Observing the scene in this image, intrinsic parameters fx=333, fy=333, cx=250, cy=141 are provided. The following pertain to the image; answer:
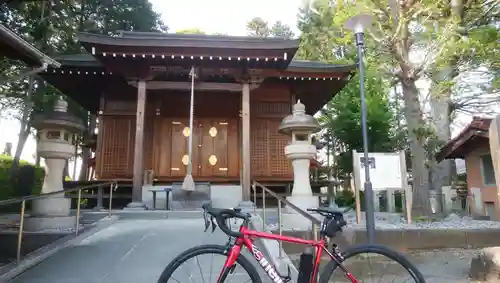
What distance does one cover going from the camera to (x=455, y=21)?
7.89 meters

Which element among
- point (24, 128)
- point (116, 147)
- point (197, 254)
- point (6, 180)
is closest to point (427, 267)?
point (197, 254)

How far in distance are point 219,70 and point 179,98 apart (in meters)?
2.59

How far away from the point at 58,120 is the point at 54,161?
846 millimetres

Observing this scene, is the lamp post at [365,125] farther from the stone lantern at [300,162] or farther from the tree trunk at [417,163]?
the tree trunk at [417,163]

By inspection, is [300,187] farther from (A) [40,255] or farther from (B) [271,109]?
(B) [271,109]

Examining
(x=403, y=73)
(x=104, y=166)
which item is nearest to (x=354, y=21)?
(x=403, y=73)

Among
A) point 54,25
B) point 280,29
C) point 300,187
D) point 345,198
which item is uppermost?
point 280,29

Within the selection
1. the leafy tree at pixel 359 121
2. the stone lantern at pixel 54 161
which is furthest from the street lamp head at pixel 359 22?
the leafy tree at pixel 359 121

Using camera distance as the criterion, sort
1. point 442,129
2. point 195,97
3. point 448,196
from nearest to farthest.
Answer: point 195,97, point 448,196, point 442,129

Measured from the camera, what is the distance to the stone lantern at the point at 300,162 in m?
7.02

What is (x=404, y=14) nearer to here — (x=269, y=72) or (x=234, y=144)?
(x=269, y=72)

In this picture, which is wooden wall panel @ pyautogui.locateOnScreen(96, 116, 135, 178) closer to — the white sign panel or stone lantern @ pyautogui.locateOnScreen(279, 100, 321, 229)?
stone lantern @ pyautogui.locateOnScreen(279, 100, 321, 229)

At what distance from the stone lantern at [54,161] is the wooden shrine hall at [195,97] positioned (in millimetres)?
2094

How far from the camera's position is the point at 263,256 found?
2.53 metres
